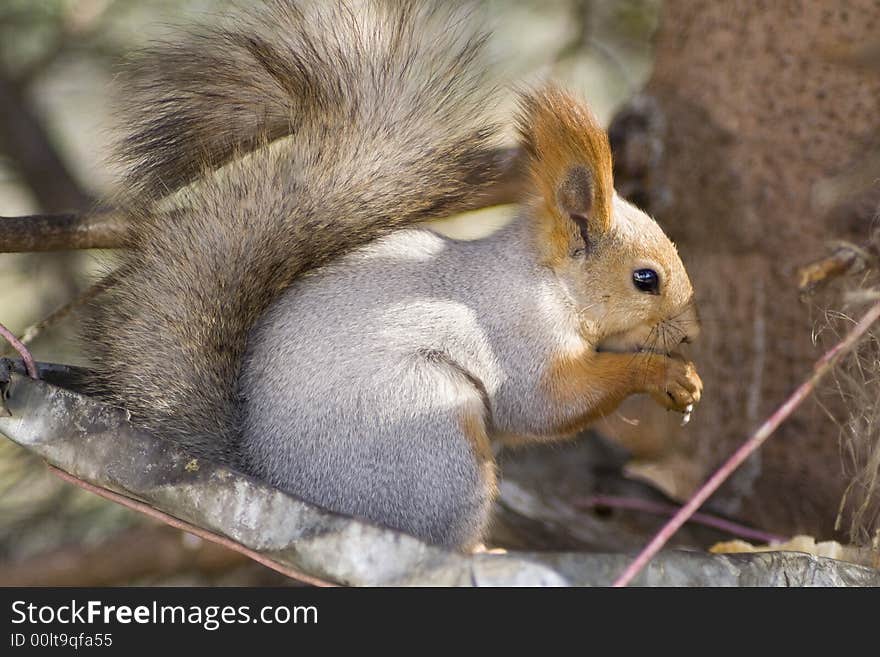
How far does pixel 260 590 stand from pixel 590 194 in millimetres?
613

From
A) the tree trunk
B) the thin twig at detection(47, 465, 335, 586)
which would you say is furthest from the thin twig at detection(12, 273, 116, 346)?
the tree trunk

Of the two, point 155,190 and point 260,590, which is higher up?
point 155,190

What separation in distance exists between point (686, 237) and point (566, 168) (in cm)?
75

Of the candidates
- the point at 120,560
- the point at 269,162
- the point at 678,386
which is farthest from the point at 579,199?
the point at 120,560

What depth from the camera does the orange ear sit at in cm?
106

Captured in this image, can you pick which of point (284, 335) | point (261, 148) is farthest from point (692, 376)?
point (261, 148)

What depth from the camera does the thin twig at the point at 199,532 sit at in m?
0.84

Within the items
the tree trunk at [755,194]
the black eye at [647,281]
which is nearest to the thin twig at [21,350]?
the black eye at [647,281]

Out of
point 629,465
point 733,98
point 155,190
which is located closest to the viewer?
point 155,190

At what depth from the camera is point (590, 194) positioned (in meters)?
1.10

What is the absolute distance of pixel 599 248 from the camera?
3.75 feet

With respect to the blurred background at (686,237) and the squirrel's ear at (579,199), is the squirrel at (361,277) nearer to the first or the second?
the squirrel's ear at (579,199)

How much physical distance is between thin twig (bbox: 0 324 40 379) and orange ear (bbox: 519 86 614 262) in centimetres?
64

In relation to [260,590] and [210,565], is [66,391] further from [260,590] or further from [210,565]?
[210,565]
